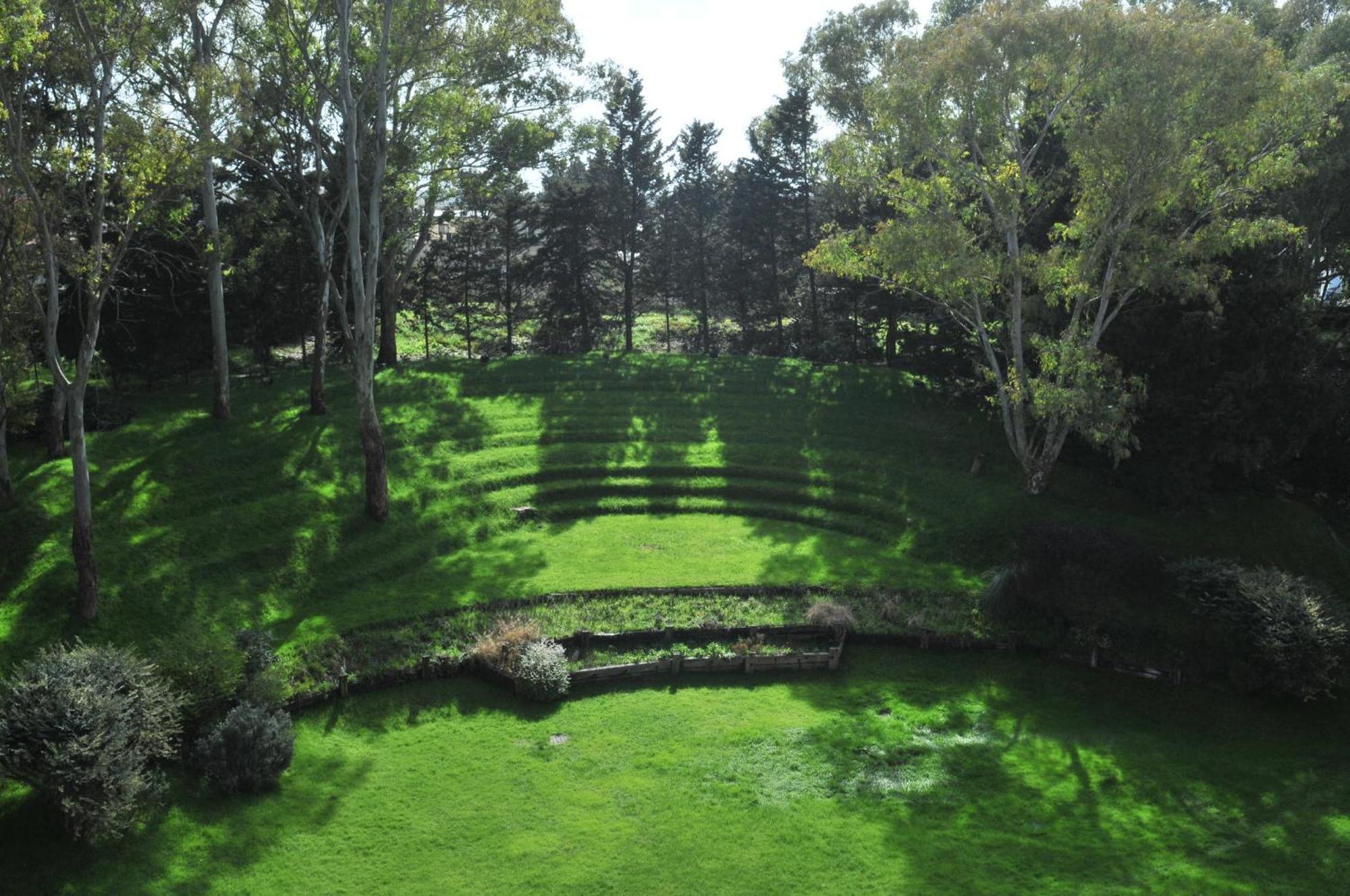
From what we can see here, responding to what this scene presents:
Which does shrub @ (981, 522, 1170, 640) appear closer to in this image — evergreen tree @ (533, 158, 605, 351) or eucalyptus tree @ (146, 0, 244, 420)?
eucalyptus tree @ (146, 0, 244, 420)

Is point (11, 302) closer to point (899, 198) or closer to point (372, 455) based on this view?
point (372, 455)

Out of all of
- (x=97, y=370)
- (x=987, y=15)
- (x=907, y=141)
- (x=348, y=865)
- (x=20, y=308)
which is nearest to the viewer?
(x=348, y=865)

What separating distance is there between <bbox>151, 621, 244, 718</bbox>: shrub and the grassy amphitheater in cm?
178

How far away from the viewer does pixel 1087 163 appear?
93.5 ft

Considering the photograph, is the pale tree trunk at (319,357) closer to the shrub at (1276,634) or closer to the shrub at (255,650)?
the shrub at (255,650)

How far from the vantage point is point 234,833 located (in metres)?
15.8

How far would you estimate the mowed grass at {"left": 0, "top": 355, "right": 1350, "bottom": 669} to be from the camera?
24.3 metres

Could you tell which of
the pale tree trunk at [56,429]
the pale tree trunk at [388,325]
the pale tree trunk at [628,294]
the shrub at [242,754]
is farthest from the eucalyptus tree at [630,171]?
the shrub at [242,754]

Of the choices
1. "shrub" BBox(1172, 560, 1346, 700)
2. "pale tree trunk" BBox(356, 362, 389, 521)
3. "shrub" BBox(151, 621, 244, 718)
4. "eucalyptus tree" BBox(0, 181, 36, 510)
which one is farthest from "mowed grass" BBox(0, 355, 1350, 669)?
"shrub" BBox(1172, 560, 1346, 700)

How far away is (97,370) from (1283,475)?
48.0 m

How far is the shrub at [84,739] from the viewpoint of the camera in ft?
48.7

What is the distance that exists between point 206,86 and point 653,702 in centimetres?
2011

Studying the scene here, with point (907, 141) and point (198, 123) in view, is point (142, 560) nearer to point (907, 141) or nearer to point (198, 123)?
point (198, 123)

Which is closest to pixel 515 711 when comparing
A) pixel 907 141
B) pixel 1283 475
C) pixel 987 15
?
pixel 907 141
